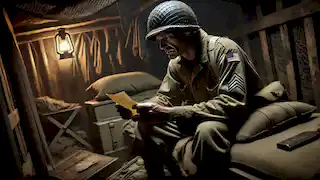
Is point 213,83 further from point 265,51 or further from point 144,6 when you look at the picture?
point 144,6

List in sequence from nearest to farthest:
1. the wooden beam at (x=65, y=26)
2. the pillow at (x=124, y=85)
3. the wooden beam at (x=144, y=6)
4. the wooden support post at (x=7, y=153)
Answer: the wooden support post at (x=7, y=153) < the pillow at (x=124, y=85) < the wooden beam at (x=144, y=6) < the wooden beam at (x=65, y=26)

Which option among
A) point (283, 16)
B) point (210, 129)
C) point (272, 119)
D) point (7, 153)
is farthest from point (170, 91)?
point (283, 16)

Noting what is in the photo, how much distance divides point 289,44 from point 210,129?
87.6 inches

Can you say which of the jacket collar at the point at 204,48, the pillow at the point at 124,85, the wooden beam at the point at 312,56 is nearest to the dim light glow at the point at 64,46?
the pillow at the point at 124,85

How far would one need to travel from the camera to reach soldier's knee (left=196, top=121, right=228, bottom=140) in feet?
8.13

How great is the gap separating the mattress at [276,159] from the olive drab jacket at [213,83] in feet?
1.13

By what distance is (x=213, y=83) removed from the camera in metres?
2.97

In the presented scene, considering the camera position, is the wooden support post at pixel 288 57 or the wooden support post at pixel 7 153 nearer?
the wooden support post at pixel 7 153

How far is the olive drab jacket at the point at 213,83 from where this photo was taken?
2.62 m

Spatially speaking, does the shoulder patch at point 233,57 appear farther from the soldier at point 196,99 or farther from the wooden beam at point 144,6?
the wooden beam at point 144,6

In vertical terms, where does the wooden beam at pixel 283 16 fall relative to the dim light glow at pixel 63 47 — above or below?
below

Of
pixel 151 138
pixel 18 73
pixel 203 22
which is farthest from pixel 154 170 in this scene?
pixel 203 22

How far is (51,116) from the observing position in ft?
19.6

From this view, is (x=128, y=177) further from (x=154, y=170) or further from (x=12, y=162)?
(x=12, y=162)
